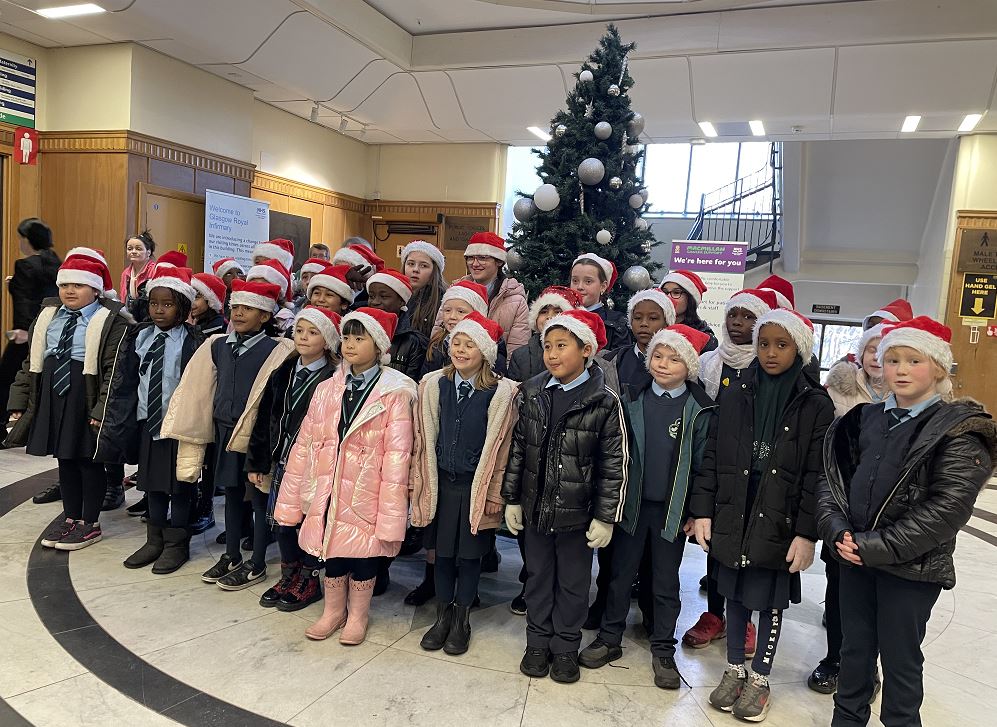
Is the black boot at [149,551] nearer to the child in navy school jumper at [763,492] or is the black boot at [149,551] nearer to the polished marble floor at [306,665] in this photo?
the polished marble floor at [306,665]

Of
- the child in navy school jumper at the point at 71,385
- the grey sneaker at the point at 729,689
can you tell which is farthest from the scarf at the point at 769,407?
the child in navy school jumper at the point at 71,385

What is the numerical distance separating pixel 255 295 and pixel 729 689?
263cm

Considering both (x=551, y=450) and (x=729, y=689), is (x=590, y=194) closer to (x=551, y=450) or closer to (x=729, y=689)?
(x=551, y=450)

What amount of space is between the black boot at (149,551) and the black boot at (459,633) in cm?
171

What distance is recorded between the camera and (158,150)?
7.09 m

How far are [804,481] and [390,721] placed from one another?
1667 millimetres

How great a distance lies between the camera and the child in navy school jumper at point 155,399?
11.3 feet

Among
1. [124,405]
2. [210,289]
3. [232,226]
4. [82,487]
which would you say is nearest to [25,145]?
[232,226]

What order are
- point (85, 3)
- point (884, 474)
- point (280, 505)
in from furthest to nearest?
1. point (85, 3)
2. point (280, 505)
3. point (884, 474)

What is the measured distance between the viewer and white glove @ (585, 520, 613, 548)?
2.61m

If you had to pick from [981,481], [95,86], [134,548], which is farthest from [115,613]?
[95,86]

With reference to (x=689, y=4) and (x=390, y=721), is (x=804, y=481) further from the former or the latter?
(x=689, y=4)

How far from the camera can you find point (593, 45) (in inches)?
291

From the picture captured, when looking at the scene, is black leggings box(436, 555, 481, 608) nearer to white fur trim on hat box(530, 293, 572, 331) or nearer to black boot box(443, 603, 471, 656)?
black boot box(443, 603, 471, 656)
